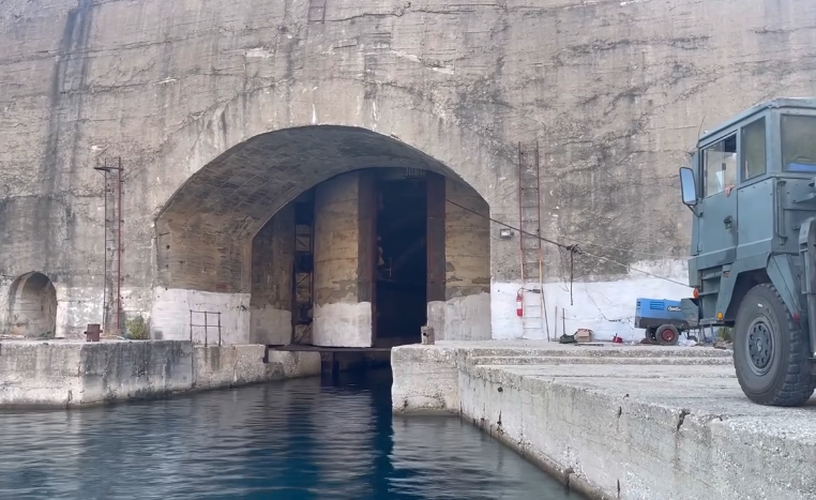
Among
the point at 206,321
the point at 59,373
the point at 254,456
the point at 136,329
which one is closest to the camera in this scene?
the point at 254,456

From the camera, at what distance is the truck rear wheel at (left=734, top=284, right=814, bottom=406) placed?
4.63 meters

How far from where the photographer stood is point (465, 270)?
64.6 feet

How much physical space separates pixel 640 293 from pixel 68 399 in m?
10.1

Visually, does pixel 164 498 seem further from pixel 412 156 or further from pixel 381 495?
pixel 412 156

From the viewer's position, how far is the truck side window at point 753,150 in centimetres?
520

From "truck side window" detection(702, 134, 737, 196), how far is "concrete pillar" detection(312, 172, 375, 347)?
1575 cm

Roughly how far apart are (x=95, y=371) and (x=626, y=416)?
11368 mm

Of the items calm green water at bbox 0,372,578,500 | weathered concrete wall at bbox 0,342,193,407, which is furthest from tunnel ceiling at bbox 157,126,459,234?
calm green water at bbox 0,372,578,500

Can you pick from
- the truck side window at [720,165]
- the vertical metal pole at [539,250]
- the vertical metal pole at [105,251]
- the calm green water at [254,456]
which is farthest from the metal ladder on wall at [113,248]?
the truck side window at [720,165]

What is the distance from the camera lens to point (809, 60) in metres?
14.5

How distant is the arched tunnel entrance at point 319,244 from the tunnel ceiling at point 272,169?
0.12 ft

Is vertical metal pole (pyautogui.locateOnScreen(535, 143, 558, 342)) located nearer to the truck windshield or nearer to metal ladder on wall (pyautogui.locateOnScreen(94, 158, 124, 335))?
metal ladder on wall (pyautogui.locateOnScreen(94, 158, 124, 335))

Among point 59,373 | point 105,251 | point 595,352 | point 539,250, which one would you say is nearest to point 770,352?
point 595,352

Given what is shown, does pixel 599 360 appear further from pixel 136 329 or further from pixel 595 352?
pixel 136 329
